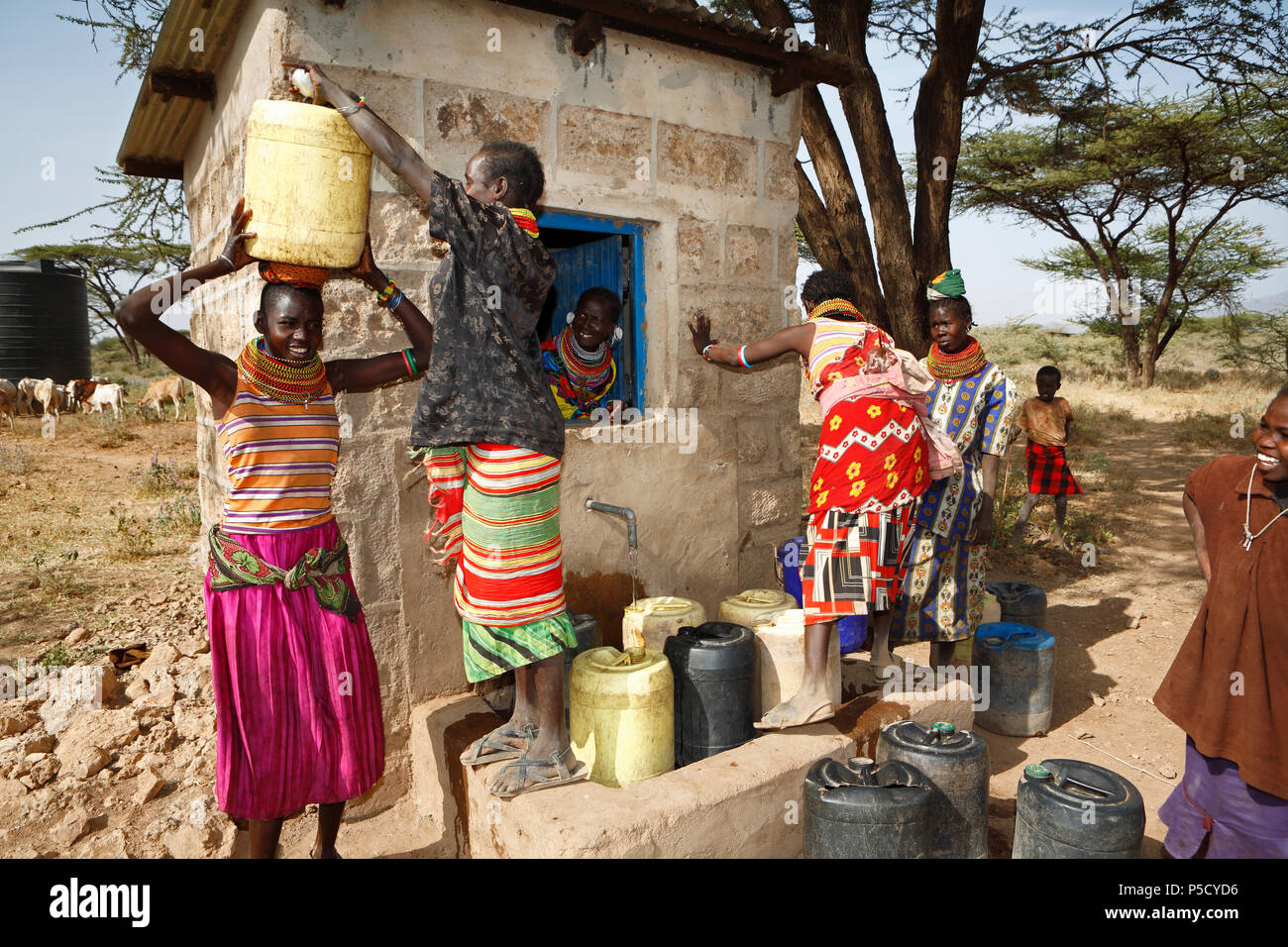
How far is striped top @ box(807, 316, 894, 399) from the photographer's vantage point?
10.3ft

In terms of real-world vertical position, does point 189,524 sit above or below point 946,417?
below

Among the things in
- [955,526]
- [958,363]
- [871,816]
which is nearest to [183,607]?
[871,816]

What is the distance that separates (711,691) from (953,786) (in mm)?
908

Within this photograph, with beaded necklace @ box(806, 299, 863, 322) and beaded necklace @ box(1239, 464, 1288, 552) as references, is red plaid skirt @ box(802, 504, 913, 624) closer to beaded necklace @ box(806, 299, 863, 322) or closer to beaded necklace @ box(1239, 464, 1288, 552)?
beaded necklace @ box(806, 299, 863, 322)

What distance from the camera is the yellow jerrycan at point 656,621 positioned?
334 centimetres

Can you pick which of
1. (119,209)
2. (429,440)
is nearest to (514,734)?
(429,440)

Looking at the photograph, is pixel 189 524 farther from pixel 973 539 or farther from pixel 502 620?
pixel 973 539

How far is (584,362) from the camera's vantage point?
4.13 metres

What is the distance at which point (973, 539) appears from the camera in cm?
375

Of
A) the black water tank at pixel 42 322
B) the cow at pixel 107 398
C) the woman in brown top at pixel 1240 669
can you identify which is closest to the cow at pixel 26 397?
the cow at pixel 107 398

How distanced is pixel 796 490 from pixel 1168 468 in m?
8.90

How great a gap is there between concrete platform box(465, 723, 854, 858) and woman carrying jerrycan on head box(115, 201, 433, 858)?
0.52 m

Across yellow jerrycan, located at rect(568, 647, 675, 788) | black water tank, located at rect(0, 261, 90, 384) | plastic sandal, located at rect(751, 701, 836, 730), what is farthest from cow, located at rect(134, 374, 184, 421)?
plastic sandal, located at rect(751, 701, 836, 730)
